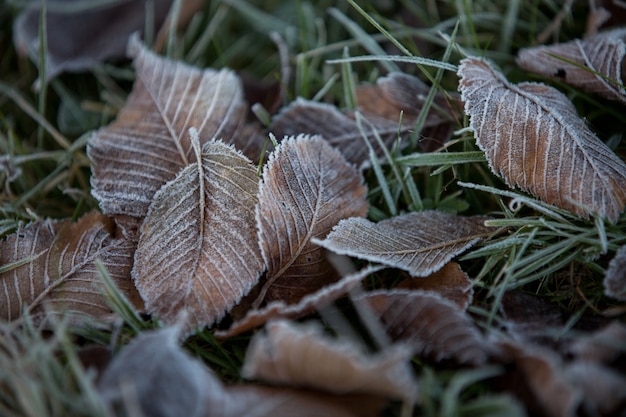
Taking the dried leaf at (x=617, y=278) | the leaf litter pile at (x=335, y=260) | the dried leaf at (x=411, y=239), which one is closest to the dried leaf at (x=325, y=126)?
the leaf litter pile at (x=335, y=260)

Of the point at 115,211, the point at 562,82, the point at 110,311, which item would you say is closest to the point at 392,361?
the point at 110,311

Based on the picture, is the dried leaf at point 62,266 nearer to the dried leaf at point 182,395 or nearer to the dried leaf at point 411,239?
the dried leaf at point 182,395

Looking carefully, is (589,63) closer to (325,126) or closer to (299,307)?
(325,126)

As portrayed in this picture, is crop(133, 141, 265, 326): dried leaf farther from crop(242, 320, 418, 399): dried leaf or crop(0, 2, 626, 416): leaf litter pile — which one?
crop(242, 320, 418, 399): dried leaf

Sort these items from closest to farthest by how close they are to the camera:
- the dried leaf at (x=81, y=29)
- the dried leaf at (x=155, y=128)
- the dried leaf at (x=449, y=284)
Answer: the dried leaf at (x=449, y=284)
the dried leaf at (x=155, y=128)
the dried leaf at (x=81, y=29)

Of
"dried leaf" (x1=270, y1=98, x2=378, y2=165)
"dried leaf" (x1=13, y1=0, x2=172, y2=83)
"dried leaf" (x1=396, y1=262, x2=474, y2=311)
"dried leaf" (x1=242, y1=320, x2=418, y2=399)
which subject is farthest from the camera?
"dried leaf" (x1=13, y1=0, x2=172, y2=83)

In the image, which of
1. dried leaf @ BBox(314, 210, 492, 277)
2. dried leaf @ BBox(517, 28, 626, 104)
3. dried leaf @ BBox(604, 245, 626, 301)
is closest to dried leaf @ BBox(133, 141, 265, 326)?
Answer: dried leaf @ BBox(314, 210, 492, 277)
